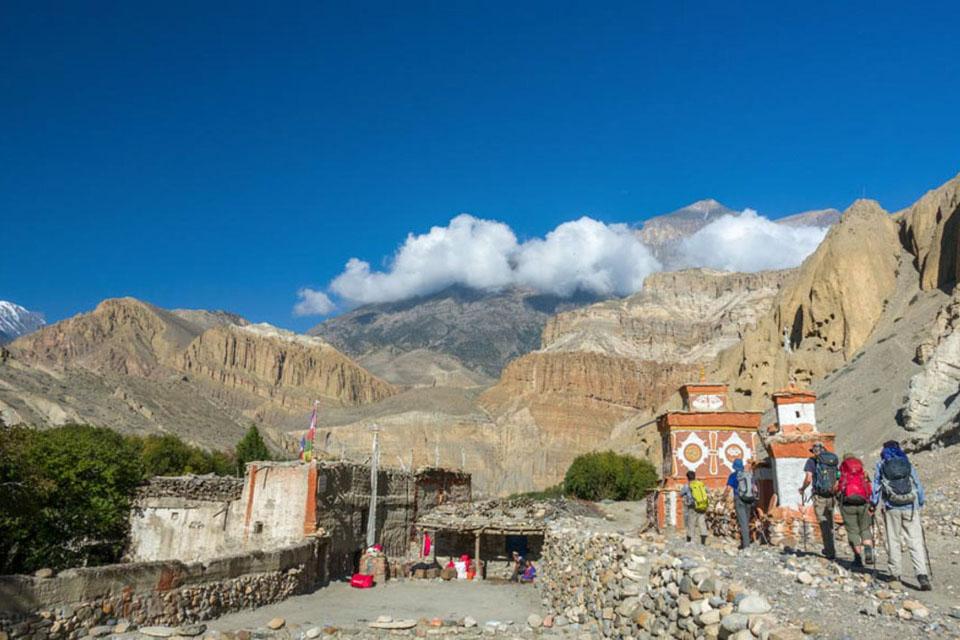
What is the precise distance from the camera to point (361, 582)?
22344 millimetres

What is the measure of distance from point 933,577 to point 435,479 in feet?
Result: 82.9

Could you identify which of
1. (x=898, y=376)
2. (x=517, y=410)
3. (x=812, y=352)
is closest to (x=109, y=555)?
(x=898, y=376)

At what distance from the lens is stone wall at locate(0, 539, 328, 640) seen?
10578 mm

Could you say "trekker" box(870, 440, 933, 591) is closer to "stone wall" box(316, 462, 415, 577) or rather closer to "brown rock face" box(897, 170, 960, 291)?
"stone wall" box(316, 462, 415, 577)

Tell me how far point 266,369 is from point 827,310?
149 m

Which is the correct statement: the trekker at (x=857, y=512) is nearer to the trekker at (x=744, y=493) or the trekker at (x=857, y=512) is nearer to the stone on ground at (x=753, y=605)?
the trekker at (x=744, y=493)

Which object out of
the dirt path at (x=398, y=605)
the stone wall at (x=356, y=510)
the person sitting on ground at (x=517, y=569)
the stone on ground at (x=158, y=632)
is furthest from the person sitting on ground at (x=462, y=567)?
the stone on ground at (x=158, y=632)

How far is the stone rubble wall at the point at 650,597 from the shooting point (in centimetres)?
618

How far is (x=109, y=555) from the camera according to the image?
24.8 metres

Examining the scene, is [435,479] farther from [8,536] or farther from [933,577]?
[933,577]

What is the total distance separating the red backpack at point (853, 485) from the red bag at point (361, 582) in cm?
1675

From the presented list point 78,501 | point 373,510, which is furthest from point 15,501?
point 373,510

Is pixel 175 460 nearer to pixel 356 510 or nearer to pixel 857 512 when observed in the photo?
pixel 356 510

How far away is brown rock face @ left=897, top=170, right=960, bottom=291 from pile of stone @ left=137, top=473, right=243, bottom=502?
54594 mm
